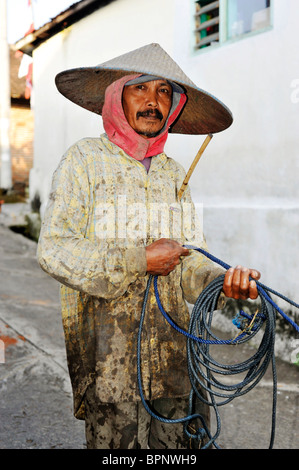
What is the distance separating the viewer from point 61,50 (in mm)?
9719

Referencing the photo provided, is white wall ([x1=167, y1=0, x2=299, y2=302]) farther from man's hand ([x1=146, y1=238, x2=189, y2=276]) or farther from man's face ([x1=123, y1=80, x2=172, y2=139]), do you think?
man's hand ([x1=146, y1=238, x2=189, y2=276])

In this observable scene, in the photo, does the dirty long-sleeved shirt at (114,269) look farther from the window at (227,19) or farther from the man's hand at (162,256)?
the window at (227,19)

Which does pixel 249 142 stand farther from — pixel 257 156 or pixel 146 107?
pixel 146 107

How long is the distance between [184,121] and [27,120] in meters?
16.9

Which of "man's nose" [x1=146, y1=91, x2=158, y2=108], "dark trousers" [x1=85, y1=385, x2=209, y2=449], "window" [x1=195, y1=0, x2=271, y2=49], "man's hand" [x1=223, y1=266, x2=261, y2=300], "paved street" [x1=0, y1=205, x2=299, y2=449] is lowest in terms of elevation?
"paved street" [x1=0, y1=205, x2=299, y2=449]

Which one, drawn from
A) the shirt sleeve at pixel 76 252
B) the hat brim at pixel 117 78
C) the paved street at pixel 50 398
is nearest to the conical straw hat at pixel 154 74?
the hat brim at pixel 117 78

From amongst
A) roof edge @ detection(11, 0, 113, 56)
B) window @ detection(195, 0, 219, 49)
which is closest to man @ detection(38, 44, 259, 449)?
window @ detection(195, 0, 219, 49)

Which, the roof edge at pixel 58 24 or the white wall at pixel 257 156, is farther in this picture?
the roof edge at pixel 58 24

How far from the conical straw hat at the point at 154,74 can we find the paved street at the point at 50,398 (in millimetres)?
2332

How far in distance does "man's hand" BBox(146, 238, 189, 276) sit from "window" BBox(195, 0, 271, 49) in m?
4.24

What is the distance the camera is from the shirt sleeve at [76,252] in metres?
1.86

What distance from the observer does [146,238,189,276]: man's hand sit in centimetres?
192

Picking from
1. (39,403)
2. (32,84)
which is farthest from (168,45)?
(32,84)

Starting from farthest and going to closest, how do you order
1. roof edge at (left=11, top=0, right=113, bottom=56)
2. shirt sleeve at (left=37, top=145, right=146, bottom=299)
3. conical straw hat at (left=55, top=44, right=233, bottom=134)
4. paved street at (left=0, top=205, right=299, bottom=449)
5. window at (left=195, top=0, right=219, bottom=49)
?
roof edge at (left=11, top=0, right=113, bottom=56) < window at (left=195, top=0, right=219, bottom=49) < paved street at (left=0, top=205, right=299, bottom=449) < conical straw hat at (left=55, top=44, right=233, bottom=134) < shirt sleeve at (left=37, top=145, right=146, bottom=299)
